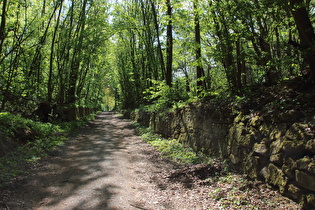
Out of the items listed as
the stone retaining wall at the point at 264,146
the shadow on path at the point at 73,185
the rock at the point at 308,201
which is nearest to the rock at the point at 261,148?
the stone retaining wall at the point at 264,146

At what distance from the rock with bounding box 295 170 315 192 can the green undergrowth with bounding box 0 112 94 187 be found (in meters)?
5.47

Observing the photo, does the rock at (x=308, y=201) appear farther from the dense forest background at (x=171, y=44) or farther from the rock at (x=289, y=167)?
the dense forest background at (x=171, y=44)

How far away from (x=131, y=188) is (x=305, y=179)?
3382 mm

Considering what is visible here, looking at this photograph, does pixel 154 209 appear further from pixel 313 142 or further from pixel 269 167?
pixel 313 142

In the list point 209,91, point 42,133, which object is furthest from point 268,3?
point 42,133

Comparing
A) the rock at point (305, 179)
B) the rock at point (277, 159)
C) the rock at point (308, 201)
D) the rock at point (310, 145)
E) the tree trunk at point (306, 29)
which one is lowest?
the rock at point (308, 201)

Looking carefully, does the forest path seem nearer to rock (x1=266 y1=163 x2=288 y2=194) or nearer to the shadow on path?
the shadow on path

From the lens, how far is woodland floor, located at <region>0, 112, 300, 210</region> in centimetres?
381

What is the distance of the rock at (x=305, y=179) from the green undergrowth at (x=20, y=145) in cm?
547

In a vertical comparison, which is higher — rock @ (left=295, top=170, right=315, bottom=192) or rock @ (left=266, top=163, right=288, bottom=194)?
rock @ (left=295, top=170, right=315, bottom=192)

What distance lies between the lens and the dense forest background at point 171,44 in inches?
217

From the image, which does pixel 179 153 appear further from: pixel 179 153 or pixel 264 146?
pixel 264 146

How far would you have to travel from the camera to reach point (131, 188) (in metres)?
4.81

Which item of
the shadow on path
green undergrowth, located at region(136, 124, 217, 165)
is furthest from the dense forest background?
the shadow on path
